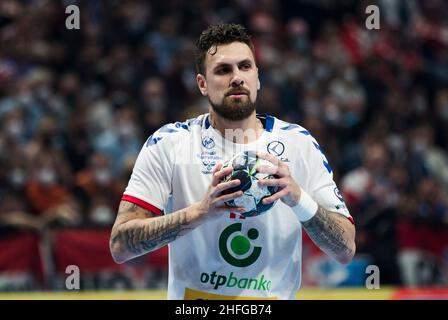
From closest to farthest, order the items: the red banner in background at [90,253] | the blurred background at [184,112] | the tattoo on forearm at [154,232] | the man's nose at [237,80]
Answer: the tattoo on forearm at [154,232], the man's nose at [237,80], the red banner in background at [90,253], the blurred background at [184,112]

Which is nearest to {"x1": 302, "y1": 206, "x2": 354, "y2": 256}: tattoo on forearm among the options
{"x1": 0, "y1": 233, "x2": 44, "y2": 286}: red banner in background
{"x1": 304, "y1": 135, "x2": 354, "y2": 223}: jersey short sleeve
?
{"x1": 304, "y1": 135, "x2": 354, "y2": 223}: jersey short sleeve

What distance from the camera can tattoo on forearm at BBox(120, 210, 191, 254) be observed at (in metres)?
5.10

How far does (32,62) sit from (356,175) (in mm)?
6007

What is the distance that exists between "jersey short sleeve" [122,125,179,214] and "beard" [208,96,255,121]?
43 cm

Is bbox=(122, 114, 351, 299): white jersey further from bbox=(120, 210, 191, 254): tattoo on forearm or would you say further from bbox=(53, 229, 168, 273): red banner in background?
bbox=(53, 229, 168, 273): red banner in background

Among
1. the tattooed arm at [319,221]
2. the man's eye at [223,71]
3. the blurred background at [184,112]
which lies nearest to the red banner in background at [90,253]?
the blurred background at [184,112]

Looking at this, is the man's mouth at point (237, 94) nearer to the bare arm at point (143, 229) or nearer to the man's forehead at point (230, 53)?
the man's forehead at point (230, 53)

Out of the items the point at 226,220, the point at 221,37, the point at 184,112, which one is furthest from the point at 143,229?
the point at 184,112

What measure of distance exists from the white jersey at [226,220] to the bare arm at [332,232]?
123mm

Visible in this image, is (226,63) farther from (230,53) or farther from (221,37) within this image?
(221,37)

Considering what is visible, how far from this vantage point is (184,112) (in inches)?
576

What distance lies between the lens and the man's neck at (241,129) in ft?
18.3

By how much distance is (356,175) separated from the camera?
14.0 metres

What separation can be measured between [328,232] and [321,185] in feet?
1.27
